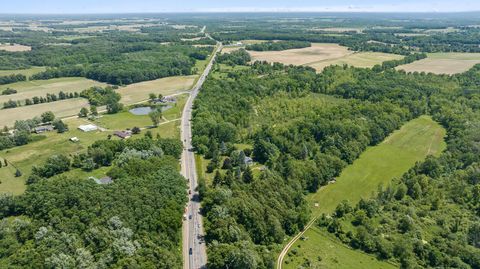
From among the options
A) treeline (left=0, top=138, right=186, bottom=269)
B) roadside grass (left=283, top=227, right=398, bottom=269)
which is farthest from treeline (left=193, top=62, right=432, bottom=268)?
treeline (left=0, top=138, right=186, bottom=269)

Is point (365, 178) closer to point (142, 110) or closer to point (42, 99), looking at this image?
point (142, 110)

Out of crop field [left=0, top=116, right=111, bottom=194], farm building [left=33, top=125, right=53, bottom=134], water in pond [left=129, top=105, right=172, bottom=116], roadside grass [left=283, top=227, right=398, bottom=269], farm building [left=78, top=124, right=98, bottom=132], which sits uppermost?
water in pond [left=129, top=105, right=172, bottom=116]

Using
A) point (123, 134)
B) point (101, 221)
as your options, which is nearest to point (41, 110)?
point (123, 134)

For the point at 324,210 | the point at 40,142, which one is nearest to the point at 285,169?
the point at 324,210

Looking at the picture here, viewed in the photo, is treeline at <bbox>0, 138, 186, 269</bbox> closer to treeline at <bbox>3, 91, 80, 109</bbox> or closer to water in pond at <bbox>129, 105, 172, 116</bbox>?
water in pond at <bbox>129, 105, 172, 116</bbox>

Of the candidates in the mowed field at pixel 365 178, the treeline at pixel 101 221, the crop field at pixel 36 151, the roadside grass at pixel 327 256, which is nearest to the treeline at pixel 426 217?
the roadside grass at pixel 327 256

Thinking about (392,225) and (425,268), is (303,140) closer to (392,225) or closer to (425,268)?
(392,225)

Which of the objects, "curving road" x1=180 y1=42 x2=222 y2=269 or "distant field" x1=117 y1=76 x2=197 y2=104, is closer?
"curving road" x1=180 y1=42 x2=222 y2=269
